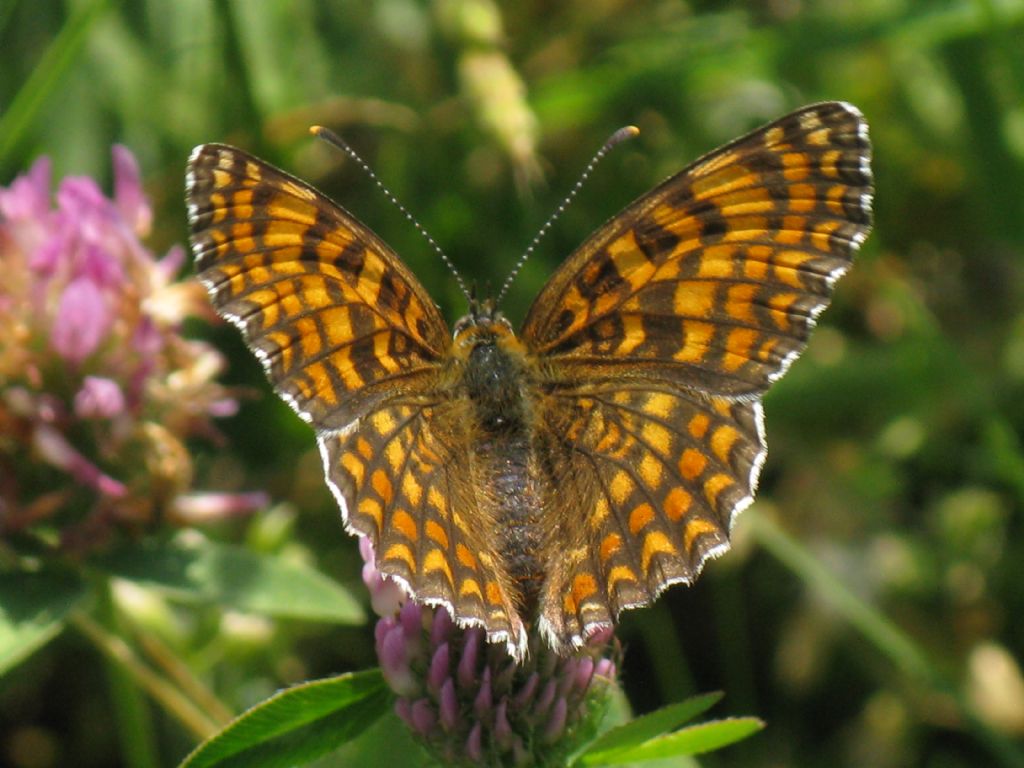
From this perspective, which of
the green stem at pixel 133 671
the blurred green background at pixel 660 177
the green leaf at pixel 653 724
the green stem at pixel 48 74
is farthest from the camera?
the blurred green background at pixel 660 177

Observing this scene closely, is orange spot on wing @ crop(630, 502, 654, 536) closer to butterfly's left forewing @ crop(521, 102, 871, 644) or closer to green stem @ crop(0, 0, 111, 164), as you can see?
butterfly's left forewing @ crop(521, 102, 871, 644)

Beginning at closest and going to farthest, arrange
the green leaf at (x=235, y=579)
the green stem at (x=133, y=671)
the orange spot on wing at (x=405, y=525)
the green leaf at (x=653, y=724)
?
the green leaf at (x=653, y=724) → the orange spot on wing at (x=405, y=525) → the green leaf at (x=235, y=579) → the green stem at (x=133, y=671)

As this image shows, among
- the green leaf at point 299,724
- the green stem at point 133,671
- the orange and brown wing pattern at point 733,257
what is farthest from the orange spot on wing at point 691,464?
the green stem at point 133,671

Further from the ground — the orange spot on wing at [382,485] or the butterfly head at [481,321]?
the butterfly head at [481,321]

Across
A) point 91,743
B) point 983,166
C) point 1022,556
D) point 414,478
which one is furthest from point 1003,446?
point 91,743

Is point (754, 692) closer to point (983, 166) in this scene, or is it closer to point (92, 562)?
point (983, 166)

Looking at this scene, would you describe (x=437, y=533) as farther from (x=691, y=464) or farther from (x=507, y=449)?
(x=691, y=464)

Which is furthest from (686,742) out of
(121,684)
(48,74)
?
(48,74)

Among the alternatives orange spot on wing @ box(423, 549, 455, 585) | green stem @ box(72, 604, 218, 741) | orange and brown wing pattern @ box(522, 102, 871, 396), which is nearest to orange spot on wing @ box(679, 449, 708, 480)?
orange and brown wing pattern @ box(522, 102, 871, 396)

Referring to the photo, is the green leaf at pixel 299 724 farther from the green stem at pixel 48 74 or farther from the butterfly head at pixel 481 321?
the green stem at pixel 48 74
